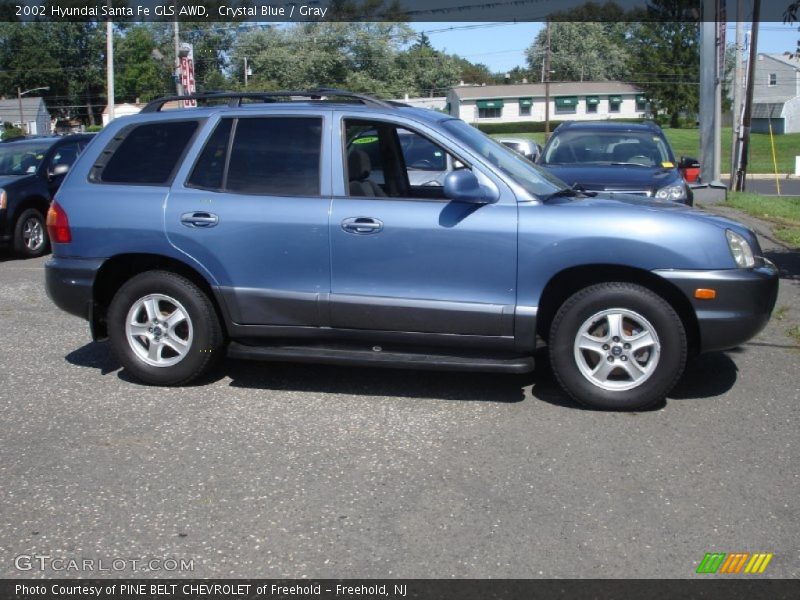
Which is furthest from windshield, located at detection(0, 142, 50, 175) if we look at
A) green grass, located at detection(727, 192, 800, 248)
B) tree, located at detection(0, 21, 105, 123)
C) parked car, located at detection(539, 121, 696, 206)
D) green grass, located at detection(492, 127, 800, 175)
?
tree, located at detection(0, 21, 105, 123)

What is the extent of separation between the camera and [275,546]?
3.85 meters

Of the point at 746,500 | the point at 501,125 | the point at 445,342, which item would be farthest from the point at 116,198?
the point at 501,125

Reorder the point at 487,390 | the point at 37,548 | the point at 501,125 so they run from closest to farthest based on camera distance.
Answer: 1. the point at 37,548
2. the point at 487,390
3. the point at 501,125

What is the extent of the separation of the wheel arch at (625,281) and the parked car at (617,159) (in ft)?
14.5

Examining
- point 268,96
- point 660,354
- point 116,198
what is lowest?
point 660,354

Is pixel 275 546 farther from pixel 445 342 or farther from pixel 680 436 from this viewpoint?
pixel 680 436

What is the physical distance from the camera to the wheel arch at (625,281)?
17.8ft

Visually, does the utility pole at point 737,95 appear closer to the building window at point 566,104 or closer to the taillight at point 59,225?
the taillight at point 59,225

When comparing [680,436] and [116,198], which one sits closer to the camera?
[680,436]

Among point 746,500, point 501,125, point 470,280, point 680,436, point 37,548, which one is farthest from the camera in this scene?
point 501,125

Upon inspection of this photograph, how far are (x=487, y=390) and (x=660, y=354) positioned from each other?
46.5 inches

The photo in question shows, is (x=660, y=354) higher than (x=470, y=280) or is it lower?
lower

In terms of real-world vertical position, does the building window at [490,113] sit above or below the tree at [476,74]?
below

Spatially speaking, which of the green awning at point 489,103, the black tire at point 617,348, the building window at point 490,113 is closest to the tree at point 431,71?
the green awning at point 489,103
